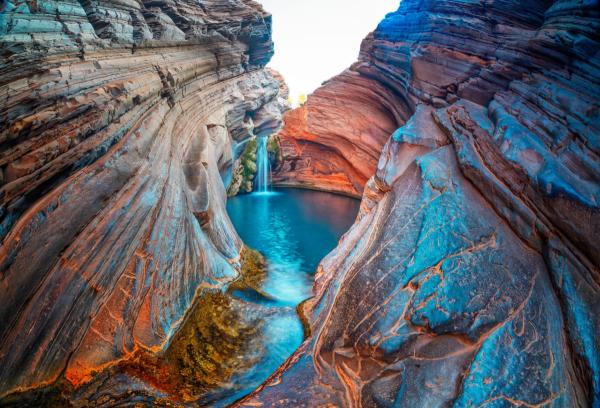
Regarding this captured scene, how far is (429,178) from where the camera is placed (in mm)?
5844

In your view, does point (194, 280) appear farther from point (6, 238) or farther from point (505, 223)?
point (505, 223)

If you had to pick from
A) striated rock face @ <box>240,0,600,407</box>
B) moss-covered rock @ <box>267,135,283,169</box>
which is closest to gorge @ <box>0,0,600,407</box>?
striated rock face @ <box>240,0,600,407</box>

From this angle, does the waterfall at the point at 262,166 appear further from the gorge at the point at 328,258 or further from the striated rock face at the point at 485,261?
the striated rock face at the point at 485,261

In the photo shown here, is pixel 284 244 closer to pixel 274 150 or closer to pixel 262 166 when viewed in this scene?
pixel 262 166

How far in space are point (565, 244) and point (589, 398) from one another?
74.9 inches

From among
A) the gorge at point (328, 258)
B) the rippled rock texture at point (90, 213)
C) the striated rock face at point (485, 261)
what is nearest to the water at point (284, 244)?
the gorge at point (328, 258)

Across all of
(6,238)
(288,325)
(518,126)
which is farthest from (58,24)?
(518,126)

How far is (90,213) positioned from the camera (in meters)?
5.24

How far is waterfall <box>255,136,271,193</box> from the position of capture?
24047 mm

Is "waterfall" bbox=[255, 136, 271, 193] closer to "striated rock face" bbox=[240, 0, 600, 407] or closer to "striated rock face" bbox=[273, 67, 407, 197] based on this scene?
"striated rock face" bbox=[273, 67, 407, 197]

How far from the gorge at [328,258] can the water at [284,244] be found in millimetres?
84

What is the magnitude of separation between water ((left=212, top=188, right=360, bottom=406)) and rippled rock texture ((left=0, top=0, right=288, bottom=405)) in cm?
152

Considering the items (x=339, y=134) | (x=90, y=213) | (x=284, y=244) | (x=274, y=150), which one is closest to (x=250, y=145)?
(x=274, y=150)

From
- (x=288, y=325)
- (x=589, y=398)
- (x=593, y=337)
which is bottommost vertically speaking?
(x=288, y=325)
